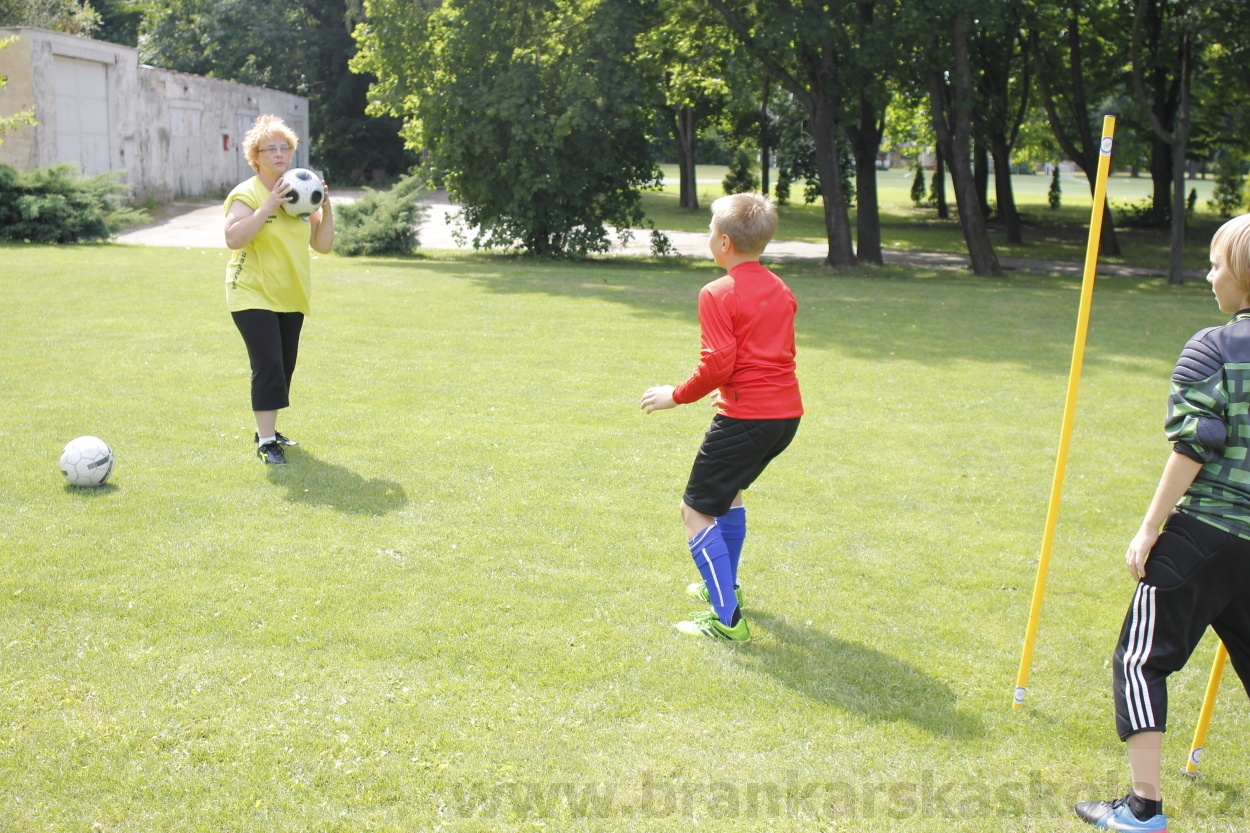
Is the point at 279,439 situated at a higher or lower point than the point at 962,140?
lower

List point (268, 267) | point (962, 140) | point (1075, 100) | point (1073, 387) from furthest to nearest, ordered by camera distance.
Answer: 1. point (1075, 100)
2. point (962, 140)
3. point (268, 267)
4. point (1073, 387)

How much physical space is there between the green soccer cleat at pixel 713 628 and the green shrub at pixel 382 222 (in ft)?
62.0

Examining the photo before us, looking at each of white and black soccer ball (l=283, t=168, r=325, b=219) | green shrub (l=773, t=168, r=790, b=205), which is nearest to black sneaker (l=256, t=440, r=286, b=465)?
white and black soccer ball (l=283, t=168, r=325, b=219)

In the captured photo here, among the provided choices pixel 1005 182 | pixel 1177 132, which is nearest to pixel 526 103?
pixel 1177 132

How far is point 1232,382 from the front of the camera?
2.98 meters

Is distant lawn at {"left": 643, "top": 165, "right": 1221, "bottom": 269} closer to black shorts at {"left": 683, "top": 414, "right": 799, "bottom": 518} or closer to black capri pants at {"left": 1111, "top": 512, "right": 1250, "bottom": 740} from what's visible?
black shorts at {"left": 683, "top": 414, "right": 799, "bottom": 518}

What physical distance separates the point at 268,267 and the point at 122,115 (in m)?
27.1

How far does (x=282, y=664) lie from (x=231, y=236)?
342 cm

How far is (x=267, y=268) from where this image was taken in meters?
7.02

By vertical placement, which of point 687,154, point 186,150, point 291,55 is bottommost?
point 186,150

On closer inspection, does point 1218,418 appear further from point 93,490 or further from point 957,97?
point 957,97

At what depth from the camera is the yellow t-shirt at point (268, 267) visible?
7012mm

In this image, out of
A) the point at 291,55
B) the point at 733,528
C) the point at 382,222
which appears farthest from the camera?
the point at 291,55

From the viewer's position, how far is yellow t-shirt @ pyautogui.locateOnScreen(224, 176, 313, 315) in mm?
7012
